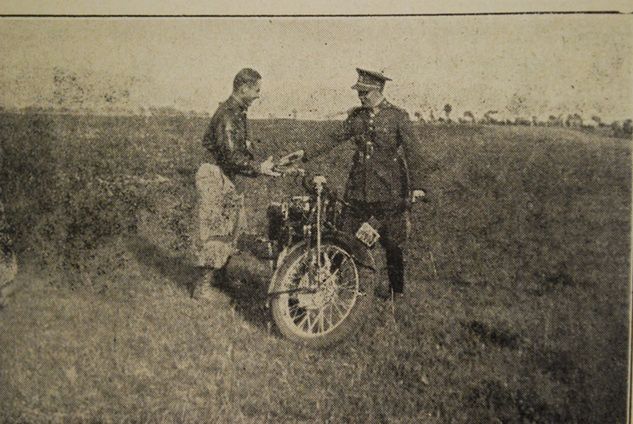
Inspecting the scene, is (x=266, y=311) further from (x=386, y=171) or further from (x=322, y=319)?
(x=386, y=171)

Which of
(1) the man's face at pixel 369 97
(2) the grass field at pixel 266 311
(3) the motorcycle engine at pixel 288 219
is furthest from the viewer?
(3) the motorcycle engine at pixel 288 219

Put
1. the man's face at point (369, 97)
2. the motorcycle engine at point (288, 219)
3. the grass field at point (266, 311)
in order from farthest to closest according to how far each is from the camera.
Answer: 1. the motorcycle engine at point (288, 219)
2. the man's face at point (369, 97)
3. the grass field at point (266, 311)

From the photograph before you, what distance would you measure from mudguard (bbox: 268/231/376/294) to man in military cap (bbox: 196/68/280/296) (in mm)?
252

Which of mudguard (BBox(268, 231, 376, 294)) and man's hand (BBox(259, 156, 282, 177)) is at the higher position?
man's hand (BBox(259, 156, 282, 177))

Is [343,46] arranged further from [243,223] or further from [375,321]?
[375,321]

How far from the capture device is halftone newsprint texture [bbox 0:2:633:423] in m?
2.35

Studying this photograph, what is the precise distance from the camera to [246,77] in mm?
2504

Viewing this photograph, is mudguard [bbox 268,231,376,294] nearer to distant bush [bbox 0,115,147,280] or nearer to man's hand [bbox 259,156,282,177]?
man's hand [bbox 259,156,282,177]

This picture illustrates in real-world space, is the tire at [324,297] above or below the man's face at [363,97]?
below

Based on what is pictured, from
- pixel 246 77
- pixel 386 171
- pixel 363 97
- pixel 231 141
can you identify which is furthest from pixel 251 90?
pixel 386 171

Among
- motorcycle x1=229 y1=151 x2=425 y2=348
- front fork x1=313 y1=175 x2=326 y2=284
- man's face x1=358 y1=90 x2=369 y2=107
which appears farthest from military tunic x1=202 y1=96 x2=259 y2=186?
man's face x1=358 y1=90 x2=369 y2=107

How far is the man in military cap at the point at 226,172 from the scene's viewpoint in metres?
2.52

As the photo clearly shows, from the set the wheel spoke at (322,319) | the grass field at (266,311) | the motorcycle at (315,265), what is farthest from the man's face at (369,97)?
the wheel spoke at (322,319)

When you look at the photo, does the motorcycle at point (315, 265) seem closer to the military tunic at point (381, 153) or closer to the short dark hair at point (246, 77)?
the military tunic at point (381, 153)
